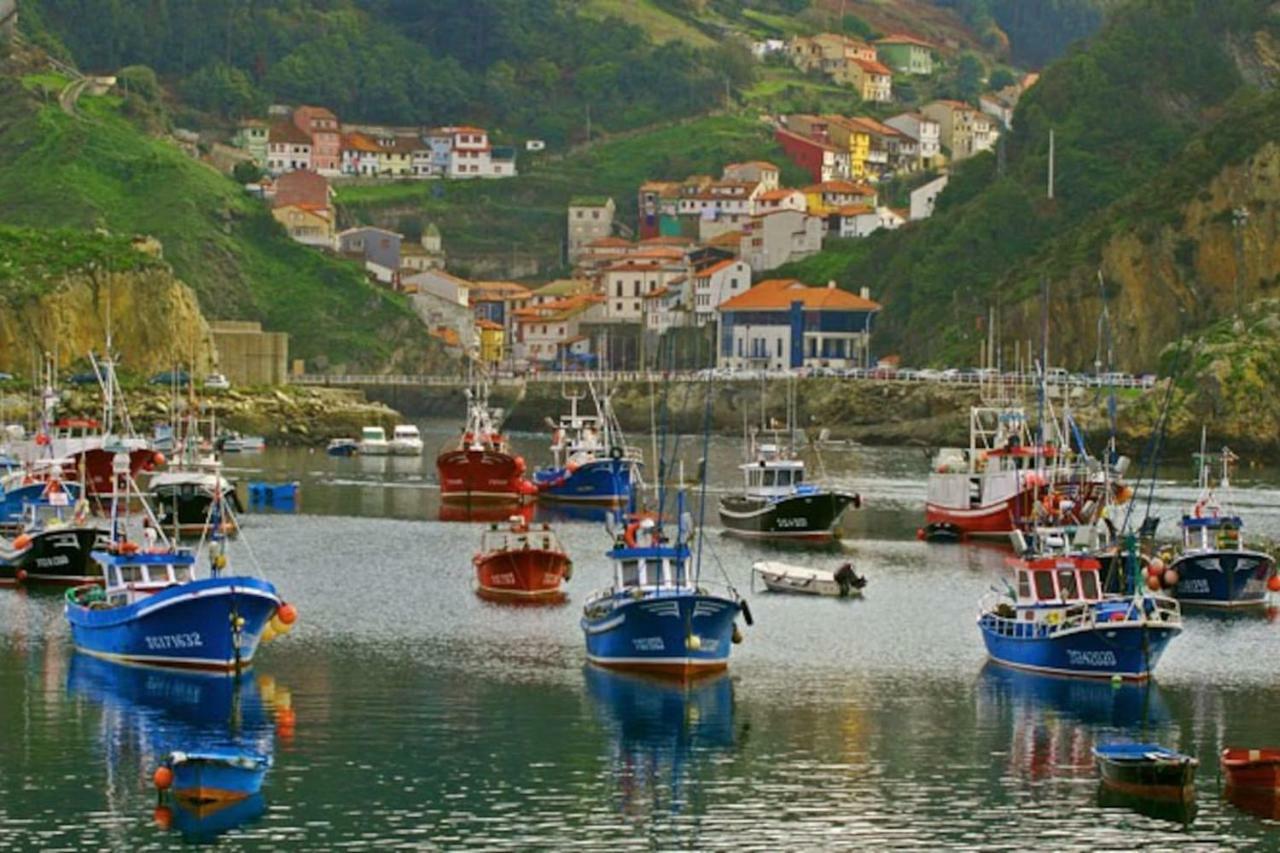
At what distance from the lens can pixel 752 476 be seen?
103 m

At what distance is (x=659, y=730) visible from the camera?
Result: 183ft

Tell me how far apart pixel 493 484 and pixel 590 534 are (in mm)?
16286

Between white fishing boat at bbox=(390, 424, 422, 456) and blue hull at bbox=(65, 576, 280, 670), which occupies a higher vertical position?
white fishing boat at bbox=(390, 424, 422, 456)

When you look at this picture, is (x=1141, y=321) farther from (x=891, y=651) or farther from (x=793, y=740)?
(x=793, y=740)

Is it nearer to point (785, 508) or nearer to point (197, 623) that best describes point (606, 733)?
point (197, 623)

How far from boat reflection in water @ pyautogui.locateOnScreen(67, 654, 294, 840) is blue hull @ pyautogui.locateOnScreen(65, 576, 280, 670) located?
0.34m

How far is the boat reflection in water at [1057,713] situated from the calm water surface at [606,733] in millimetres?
102

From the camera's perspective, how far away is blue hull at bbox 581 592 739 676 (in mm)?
60438

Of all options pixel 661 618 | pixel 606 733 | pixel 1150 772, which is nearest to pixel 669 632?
pixel 661 618

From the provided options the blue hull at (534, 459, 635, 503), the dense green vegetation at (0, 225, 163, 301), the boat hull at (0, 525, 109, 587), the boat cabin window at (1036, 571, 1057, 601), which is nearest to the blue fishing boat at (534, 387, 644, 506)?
the blue hull at (534, 459, 635, 503)

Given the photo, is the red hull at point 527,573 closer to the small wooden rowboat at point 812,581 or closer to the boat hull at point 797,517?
the small wooden rowboat at point 812,581

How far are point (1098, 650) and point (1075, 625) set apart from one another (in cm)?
76

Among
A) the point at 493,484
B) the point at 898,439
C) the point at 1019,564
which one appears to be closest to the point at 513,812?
the point at 1019,564

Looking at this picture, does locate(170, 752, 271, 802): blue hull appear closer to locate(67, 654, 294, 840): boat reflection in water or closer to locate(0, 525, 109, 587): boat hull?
locate(67, 654, 294, 840): boat reflection in water
